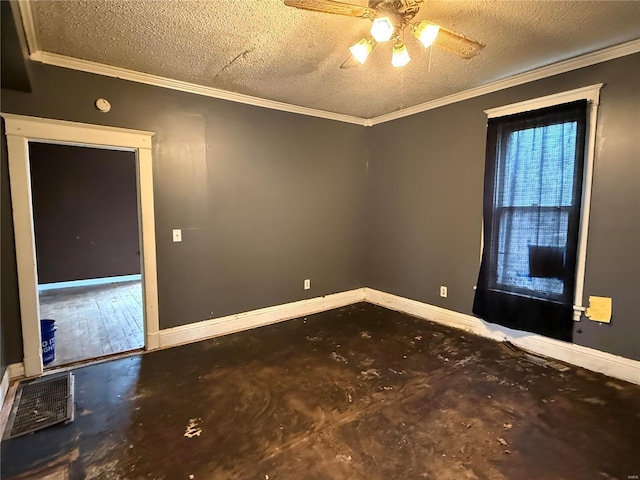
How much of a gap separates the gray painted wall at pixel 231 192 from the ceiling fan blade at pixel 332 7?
194 centimetres

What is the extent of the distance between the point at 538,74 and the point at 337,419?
3247mm

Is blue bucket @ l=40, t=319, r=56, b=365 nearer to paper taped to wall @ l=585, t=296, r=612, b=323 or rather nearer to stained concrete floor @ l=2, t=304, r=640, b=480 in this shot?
stained concrete floor @ l=2, t=304, r=640, b=480

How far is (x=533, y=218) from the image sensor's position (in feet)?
9.95

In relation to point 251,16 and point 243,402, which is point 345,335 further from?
point 251,16

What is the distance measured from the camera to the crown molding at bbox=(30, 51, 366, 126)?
2.64m

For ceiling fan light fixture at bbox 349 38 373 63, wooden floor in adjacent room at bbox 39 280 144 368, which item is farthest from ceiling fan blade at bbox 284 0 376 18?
wooden floor in adjacent room at bbox 39 280 144 368

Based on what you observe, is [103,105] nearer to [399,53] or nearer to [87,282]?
[399,53]

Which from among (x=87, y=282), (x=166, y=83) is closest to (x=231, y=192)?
(x=166, y=83)

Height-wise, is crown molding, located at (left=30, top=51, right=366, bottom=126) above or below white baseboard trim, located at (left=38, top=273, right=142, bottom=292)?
above

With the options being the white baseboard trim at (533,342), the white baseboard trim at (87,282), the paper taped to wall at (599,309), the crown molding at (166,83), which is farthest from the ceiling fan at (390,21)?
the white baseboard trim at (87,282)

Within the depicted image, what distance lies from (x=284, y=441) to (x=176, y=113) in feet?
9.51

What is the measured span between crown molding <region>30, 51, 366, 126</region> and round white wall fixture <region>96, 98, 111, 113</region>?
21cm

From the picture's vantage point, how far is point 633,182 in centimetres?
256

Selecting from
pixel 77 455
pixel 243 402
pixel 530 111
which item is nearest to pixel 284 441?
pixel 243 402
